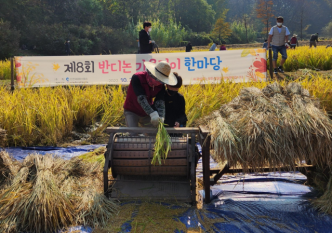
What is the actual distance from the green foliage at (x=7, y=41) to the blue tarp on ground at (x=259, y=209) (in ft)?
65.6

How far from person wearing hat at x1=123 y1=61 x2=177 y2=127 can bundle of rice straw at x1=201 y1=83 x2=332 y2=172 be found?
69cm

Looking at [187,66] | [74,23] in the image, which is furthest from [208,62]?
[74,23]

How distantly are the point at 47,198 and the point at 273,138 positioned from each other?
1.91 metres

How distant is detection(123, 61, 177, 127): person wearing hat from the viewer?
10.7ft

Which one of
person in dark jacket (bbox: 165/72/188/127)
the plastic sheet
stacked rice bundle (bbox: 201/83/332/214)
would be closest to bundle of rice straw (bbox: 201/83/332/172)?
stacked rice bundle (bbox: 201/83/332/214)

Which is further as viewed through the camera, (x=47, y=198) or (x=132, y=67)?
(x=132, y=67)

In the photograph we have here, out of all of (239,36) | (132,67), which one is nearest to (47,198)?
(132,67)

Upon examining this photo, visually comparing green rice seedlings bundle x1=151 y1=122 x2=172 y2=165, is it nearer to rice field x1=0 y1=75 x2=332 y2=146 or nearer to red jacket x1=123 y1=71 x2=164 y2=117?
red jacket x1=123 y1=71 x2=164 y2=117

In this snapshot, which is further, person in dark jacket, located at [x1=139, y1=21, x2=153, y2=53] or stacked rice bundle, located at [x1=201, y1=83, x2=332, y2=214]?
person in dark jacket, located at [x1=139, y1=21, x2=153, y2=53]

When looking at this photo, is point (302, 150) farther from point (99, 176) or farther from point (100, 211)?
point (99, 176)

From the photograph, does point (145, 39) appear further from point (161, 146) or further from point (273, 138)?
point (273, 138)

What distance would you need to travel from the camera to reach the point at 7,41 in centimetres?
2044

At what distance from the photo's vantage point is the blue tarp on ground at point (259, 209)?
260 centimetres

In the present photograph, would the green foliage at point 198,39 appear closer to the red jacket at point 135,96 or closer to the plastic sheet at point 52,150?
the plastic sheet at point 52,150
